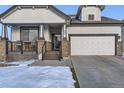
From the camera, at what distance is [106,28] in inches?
1001

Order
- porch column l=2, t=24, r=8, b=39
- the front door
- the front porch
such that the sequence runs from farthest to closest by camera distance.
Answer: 1. the front door
2. porch column l=2, t=24, r=8, b=39
3. the front porch

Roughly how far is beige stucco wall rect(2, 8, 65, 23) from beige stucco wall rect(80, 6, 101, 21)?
516 centimetres

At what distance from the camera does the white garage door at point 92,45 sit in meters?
25.3

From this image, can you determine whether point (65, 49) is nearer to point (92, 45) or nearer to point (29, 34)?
point (92, 45)

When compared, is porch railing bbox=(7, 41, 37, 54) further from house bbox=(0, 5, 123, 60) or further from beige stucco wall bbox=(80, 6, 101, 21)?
beige stucco wall bbox=(80, 6, 101, 21)

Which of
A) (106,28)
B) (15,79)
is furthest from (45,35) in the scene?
(15,79)

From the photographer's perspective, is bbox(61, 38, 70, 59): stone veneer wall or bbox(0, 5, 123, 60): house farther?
bbox(0, 5, 123, 60): house

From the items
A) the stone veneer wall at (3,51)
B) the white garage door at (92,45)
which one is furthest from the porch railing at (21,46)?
the white garage door at (92,45)

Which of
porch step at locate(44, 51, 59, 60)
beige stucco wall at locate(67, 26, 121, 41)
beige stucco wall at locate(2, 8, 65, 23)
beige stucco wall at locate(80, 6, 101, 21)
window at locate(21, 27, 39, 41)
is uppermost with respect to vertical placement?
beige stucco wall at locate(80, 6, 101, 21)

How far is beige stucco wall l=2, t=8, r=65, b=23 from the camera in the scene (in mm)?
23469

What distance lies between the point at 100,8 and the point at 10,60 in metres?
12.1

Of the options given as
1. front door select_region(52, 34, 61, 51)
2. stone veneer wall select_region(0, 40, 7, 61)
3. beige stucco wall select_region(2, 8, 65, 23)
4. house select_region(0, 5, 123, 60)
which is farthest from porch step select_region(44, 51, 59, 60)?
stone veneer wall select_region(0, 40, 7, 61)

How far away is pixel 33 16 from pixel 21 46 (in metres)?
3.09
